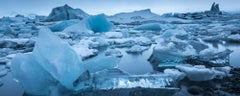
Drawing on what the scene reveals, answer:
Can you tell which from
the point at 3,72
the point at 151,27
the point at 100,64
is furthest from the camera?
the point at 151,27

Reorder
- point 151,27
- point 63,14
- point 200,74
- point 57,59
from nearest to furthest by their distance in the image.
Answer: point 57,59
point 200,74
point 151,27
point 63,14

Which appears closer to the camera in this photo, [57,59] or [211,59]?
[57,59]

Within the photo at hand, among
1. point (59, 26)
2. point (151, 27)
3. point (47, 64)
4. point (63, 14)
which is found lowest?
point (151, 27)

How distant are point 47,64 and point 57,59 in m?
0.09

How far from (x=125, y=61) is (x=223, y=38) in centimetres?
304

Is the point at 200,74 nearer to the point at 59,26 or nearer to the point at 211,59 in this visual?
the point at 211,59

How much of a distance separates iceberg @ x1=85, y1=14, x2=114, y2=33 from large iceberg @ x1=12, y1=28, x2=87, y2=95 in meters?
5.28

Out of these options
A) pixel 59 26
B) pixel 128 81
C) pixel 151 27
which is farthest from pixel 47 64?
pixel 59 26

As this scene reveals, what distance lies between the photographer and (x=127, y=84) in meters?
2.03

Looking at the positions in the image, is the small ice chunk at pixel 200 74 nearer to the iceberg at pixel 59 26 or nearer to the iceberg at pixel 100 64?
the iceberg at pixel 100 64

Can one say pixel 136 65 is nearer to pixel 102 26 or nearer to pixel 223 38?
pixel 223 38

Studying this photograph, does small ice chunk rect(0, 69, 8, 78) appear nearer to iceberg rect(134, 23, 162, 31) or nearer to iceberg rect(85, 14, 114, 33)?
iceberg rect(85, 14, 114, 33)

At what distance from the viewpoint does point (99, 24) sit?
7.69m

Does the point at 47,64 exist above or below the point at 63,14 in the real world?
below
